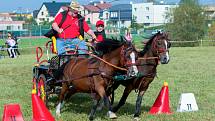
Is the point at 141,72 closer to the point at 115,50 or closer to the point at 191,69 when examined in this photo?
the point at 115,50

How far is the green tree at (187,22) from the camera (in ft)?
196

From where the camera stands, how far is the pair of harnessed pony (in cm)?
880

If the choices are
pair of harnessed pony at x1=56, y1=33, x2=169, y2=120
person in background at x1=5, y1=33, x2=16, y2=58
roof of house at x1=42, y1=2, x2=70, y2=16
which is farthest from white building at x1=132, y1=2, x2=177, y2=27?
pair of harnessed pony at x1=56, y1=33, x2=169, y2=120

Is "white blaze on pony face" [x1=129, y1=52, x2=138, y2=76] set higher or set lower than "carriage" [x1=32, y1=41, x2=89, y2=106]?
higher

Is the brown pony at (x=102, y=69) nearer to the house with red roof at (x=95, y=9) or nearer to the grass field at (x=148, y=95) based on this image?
the grass field at (x=148, y=95)

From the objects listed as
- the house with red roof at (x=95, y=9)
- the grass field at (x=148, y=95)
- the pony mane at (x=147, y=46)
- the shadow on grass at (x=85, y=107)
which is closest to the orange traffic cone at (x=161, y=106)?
the grass field at (x=148, y=95)

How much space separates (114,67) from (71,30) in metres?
2.06

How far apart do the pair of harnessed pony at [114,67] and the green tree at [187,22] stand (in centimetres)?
5008

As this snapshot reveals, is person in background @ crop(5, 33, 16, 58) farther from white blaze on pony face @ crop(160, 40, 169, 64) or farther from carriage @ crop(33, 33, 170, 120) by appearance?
white blaze on pony face @ crop(160, 40, 169, 64)

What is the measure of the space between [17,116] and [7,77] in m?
11.1

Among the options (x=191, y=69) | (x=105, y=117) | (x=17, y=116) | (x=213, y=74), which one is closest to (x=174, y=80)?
(x=213, y=74)

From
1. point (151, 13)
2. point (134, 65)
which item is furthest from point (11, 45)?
point (151, 13)

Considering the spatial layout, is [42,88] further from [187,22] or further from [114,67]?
[187,22]

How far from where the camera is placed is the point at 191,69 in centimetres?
2145
